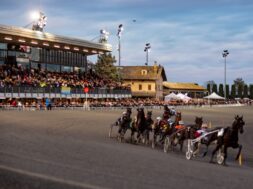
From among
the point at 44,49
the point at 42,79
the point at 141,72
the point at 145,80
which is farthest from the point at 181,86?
the point at 42,79

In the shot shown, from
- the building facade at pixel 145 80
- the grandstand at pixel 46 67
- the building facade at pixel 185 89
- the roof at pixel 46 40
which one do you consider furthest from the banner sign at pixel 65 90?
the building facade at pixel 185 89

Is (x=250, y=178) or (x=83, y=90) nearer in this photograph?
(x=250, y=178)

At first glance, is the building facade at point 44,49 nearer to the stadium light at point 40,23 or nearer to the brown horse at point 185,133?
the stadium light at point 40,23

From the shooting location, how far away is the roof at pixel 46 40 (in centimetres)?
5569

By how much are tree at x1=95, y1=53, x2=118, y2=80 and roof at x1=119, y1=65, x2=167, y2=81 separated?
6180mm

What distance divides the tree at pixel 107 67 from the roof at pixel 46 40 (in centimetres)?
1515

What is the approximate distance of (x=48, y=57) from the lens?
219 feet

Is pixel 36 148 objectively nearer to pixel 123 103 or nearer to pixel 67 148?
pixel 67 148

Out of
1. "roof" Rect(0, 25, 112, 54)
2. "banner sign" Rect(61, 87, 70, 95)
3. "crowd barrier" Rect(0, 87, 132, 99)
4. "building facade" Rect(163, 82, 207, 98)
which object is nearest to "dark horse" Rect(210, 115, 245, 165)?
"crowd barrier" Rect(0, 87, 132, 99)

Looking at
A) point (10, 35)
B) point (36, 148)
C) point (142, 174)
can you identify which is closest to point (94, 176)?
point (142, 174)

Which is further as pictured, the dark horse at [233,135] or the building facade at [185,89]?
the building facade at [185,89]

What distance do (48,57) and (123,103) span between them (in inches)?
541

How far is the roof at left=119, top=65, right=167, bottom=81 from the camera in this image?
9725cm

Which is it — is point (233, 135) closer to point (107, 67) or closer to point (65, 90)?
point (65, 90)
